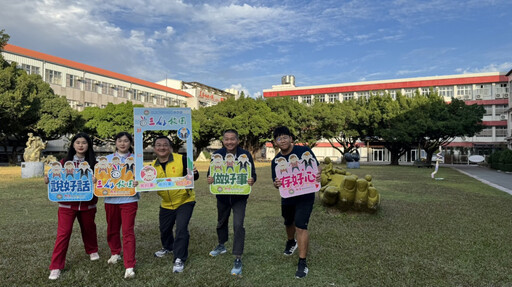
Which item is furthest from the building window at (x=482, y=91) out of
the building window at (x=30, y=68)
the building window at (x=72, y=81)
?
the building window at (x=30, y=68)

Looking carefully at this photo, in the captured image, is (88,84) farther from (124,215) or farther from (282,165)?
(282,165)

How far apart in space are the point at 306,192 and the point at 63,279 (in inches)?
114

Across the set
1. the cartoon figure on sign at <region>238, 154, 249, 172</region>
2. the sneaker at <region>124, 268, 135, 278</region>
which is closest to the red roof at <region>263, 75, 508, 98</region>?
the cartoon figure on sign at <region>238, 154, 249, 172</region>

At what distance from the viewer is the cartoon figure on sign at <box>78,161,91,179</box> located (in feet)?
13.8

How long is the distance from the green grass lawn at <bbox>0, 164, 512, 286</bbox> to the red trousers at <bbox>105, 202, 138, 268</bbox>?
214 millimetres

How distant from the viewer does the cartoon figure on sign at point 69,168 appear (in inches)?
164

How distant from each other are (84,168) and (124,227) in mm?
892

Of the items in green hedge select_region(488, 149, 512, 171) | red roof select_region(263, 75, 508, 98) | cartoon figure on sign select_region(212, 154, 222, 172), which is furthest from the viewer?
red roof select_region(263, 75, 508, 98)

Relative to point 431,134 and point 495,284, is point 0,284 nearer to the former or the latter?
point 495,284

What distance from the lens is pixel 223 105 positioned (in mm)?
40031

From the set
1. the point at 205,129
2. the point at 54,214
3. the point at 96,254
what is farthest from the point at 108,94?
the point at 96,254

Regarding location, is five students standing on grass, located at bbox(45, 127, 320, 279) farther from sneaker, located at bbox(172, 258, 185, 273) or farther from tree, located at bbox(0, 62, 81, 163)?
tree, located at bbox(0, 62, 81, 163)

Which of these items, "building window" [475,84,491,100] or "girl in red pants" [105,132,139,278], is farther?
"building window" [475,84,491,100]

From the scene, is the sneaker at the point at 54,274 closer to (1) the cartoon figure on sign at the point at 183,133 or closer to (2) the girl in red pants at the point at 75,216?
(2) the girl in red pants at the point at 75,216
